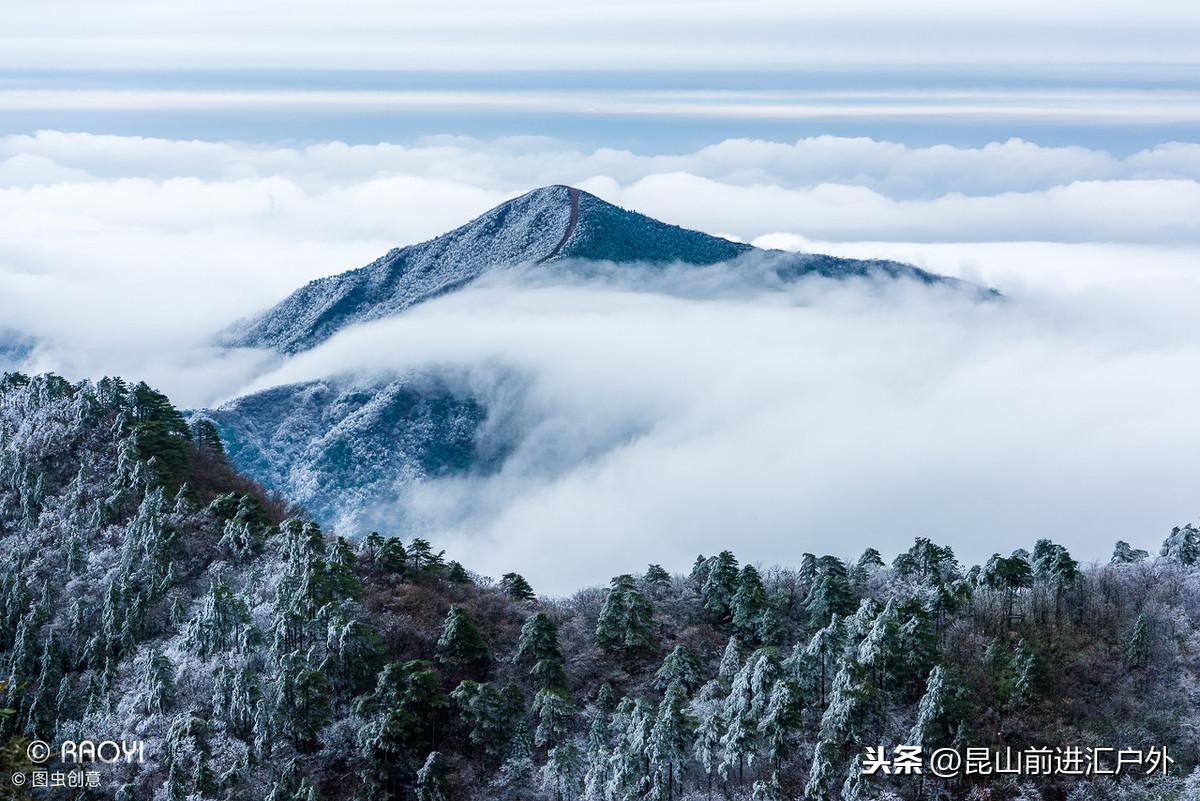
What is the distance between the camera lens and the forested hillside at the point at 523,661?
Answer: 77.4 m

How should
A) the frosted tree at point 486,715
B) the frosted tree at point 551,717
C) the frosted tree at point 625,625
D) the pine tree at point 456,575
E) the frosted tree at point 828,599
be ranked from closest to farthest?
1. the frosted tree at point 486,715
2. the frosted tree at point 551,717
3. the frosted tree at point 625,625
4. the frosted tree at point 828,599
5. the pine tree at point 456,575

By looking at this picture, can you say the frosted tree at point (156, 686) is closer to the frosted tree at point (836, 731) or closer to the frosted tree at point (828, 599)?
the frosted tree at point (836, 731)

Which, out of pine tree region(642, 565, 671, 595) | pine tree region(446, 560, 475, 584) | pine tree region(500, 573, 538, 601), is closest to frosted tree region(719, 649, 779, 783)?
pine tree region(642, 565, 671, 595)

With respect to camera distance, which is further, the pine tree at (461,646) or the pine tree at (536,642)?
the pine tree at (536,642)

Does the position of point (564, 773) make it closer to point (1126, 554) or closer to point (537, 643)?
point (537, 643)

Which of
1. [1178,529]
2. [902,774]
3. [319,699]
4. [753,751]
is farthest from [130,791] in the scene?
[1178,529]

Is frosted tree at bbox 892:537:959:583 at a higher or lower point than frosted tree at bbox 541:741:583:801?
higher

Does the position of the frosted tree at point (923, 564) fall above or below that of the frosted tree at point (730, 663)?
above

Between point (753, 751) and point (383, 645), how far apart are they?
32.4m

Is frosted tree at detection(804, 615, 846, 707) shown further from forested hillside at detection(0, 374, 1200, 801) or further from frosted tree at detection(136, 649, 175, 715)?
frosted tree at detection(136, 649, 175, 715)

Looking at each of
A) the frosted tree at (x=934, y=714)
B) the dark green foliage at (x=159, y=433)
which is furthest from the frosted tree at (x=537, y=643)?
the dark green foliage at (x=159, y=433)

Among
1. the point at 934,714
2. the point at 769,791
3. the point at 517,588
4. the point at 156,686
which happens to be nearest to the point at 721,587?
the point at 517,588

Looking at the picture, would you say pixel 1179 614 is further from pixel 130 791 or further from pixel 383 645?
pixel 130 791

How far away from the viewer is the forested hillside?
77375mm
